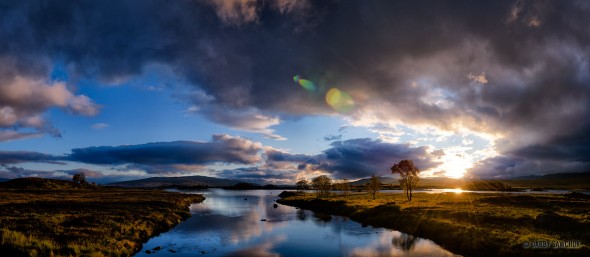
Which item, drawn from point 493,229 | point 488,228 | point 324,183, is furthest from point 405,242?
point 324,183

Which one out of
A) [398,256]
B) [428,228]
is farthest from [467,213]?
[398,256]

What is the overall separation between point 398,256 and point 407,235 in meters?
17.7

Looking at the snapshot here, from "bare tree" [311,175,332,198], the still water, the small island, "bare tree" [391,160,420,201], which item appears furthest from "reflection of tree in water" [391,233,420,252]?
"bare tree" [311,175,332,198]

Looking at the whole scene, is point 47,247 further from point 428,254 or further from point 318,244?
point 428,254

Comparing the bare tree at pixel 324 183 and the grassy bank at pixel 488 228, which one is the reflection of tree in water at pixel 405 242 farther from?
the bare tree at pixel 324 183

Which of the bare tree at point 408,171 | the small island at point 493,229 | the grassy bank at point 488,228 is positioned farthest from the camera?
the bare tree at point 408,171

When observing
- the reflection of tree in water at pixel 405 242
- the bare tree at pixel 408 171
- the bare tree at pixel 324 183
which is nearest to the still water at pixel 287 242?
the reflection of tree in water at pixel 405 242

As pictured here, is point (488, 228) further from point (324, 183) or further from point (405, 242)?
point (324, 183)

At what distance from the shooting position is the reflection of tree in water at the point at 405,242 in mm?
49562

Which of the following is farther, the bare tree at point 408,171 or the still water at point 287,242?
the bare tree at point 408,171

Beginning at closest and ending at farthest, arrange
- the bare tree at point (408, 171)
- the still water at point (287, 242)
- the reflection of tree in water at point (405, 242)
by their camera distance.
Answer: the still water at point (287, 242) < the reflection of tree in water at point (405, 242) < the bare tree at point (408, 171)

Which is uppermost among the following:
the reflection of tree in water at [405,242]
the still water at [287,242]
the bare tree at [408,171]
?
the bare tree at [408,171]

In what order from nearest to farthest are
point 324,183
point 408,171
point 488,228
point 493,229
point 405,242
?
1. point 493,229
2. point 488,228
3. point 405,242
4. point 408,171
5. point 324,183

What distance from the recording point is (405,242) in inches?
2108
